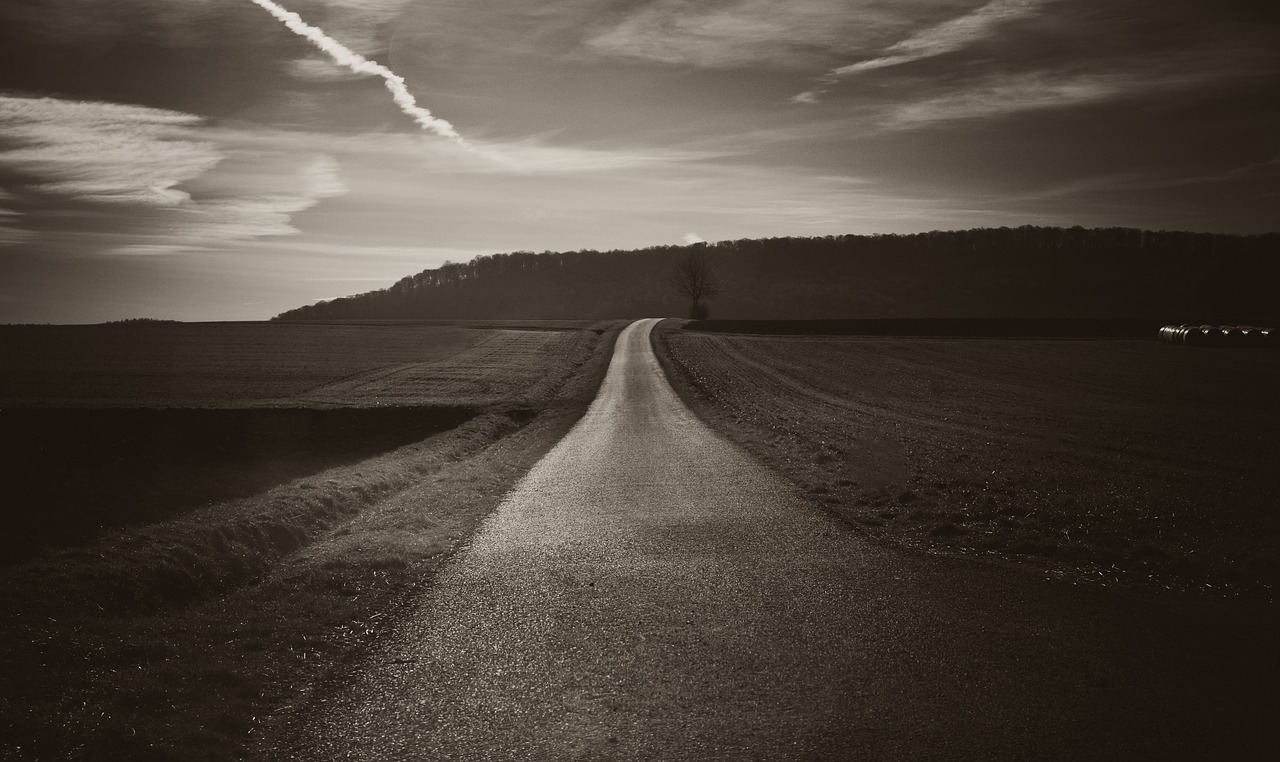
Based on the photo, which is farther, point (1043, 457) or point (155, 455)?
point (155, 455)

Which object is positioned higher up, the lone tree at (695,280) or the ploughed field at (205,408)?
the lone tree at (695,280)

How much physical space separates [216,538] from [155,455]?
964 cm

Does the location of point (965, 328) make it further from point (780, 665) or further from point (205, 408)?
point (780, 665)

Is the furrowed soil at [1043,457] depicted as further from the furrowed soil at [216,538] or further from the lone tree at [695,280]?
the lone tree at [695,280]

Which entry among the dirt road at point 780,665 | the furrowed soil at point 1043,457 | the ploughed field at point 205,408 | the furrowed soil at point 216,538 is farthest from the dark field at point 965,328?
the dirt road at point 780,665

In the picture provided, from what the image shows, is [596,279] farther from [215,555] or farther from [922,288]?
[215,555]

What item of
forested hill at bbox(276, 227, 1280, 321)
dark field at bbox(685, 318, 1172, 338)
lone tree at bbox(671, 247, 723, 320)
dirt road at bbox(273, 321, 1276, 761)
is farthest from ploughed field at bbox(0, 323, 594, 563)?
forested hill at bbox(276, 227, 1280, 321)

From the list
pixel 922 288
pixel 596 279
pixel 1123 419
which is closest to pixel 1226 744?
pixel 1123 419

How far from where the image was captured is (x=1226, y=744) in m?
5.23

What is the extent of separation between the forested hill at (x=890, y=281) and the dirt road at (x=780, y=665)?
104m

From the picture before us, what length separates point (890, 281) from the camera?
155625 millimetres

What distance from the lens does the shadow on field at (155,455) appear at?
12.0 m

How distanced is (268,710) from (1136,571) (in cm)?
922

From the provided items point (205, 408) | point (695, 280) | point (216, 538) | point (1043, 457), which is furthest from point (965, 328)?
point (216, 538)
